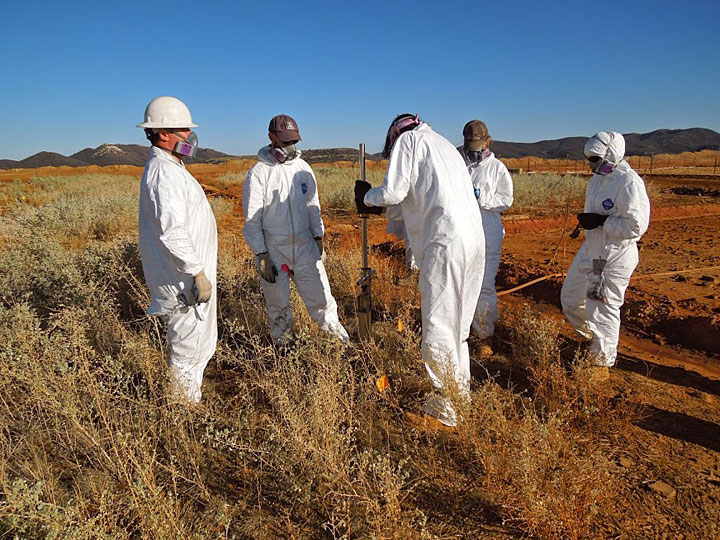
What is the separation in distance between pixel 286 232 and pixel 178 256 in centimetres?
126

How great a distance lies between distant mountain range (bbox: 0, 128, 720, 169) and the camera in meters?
83.8

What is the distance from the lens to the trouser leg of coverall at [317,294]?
13.3 ft

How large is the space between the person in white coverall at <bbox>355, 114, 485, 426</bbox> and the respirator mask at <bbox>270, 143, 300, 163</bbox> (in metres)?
1.19

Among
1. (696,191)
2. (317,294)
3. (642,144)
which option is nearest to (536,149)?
(642,144)

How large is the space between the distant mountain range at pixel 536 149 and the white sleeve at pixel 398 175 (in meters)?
77.6

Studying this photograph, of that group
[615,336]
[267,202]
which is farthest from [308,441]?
[615,336]

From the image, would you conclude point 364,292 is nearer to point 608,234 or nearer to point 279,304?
point 279,304

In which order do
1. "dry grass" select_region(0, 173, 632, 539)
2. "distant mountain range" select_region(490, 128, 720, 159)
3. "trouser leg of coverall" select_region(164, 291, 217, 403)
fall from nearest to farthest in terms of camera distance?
"dry grass" select_region(0, 173, 632, 539) → "trouser leg of coverall" select_region(164, 291, 217, 403) → "distant mountain range" select_region(490, 128, 720, 159)

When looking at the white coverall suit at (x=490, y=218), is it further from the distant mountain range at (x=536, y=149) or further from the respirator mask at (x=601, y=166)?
the distant mountain range at (x=536, y=149)

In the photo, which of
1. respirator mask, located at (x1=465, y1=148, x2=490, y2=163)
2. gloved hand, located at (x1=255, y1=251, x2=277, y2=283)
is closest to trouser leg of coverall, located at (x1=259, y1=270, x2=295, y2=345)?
gloved hand, located at (x1=255, y1=251, x2=277, y2=283)

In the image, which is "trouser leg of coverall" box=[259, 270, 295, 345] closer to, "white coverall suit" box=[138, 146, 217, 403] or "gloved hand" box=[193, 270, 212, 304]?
"white coverall suit" box=[138, 146, 217, 403]

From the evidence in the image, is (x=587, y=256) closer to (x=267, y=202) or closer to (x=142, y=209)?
(x=267, y=202)

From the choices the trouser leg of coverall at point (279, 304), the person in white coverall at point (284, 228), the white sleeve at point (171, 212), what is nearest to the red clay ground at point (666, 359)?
the person in white coverall at point (284, 228)

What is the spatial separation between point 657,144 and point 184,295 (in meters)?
124
